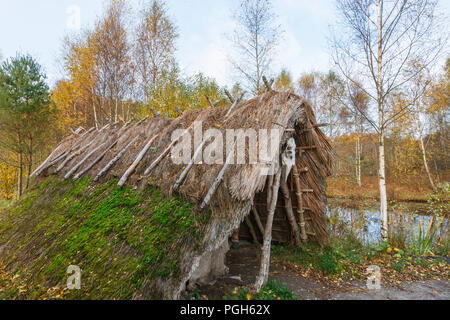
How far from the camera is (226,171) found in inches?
146

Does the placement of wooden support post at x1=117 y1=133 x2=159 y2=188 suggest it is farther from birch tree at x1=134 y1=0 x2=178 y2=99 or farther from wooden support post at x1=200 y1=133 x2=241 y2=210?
birch tree at x1=134 y1=0 x2=178 y2=99

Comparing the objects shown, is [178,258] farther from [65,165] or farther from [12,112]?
[12,112]

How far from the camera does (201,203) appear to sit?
340 centimetres

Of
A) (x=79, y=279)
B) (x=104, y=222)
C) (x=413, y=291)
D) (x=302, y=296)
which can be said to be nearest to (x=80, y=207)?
(x=104, y=222)

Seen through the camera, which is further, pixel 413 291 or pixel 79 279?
pixel 413 291

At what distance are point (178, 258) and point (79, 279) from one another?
1482 millimetres

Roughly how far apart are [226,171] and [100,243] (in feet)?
7.67

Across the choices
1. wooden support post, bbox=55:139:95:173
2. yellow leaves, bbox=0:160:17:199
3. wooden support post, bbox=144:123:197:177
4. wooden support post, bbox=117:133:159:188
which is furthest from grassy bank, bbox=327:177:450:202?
yellow leaves, bbox=0:160:17:199

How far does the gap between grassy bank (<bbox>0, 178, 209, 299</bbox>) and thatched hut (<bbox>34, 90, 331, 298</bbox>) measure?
0.23m

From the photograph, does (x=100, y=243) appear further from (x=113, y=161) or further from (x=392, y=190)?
(x=392, y=190)

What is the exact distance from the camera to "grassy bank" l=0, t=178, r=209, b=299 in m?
2.88

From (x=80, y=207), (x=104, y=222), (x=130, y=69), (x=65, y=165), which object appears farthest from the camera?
(x=130, y=69)

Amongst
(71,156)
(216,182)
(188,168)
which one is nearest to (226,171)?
(216,182)

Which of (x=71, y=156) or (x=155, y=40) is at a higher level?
(x=155, y=40)
